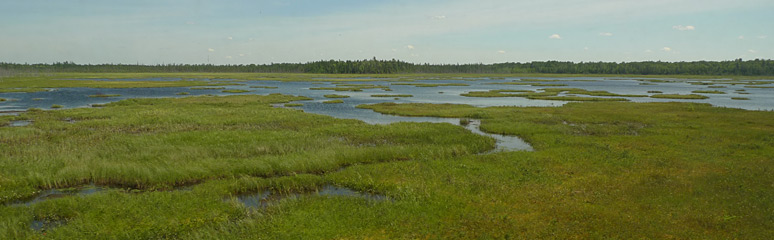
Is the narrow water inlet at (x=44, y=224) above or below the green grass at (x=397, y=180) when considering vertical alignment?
below

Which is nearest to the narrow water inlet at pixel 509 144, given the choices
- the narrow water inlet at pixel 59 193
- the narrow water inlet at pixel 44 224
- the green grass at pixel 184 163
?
the green grass at pixel 184 163

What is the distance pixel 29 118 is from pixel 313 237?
48.0m

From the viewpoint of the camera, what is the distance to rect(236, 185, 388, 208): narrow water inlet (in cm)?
2029

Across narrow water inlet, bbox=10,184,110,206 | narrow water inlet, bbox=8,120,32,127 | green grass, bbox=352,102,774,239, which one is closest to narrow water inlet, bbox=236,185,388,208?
green grass, bbox=352,102,774,239

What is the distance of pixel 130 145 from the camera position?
30656 mm

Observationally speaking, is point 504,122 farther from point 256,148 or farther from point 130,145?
point 130,145

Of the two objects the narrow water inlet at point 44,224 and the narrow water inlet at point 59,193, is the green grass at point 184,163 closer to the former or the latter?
A: the narrow water inlet at point 44,224

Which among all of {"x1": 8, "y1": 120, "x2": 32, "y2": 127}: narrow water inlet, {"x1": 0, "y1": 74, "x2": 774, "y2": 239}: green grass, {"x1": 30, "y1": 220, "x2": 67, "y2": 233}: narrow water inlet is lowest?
{"x1": 30, "y1": 220, "x2": 67, "y2": 233}: narrow water inlet

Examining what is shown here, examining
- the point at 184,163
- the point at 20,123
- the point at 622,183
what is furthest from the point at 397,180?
the point at 20,123

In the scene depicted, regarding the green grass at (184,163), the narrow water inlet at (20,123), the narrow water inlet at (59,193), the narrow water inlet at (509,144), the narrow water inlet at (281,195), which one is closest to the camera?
the green grass at (184,163)

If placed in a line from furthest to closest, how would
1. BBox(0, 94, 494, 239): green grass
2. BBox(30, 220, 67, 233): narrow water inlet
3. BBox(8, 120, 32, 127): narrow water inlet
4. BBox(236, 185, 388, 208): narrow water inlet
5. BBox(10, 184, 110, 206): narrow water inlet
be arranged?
BBox(8, 120, 32, 127): narrow water inlet → BBox(236, 185, 388, 208): narrow water inlet → BBox(10, 184, 110, 206): narrow water inlet → BBox(0, 94, 494, 239): green grass → BBox(30, 220, 67, 233): narrow water inlet

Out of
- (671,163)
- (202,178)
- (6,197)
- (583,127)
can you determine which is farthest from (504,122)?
(6,197)

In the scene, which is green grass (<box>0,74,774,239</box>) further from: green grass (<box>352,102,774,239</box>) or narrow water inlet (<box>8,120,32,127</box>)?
narrow water inlet (<box>8,120,32,127</box>)

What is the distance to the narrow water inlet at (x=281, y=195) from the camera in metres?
20.3
